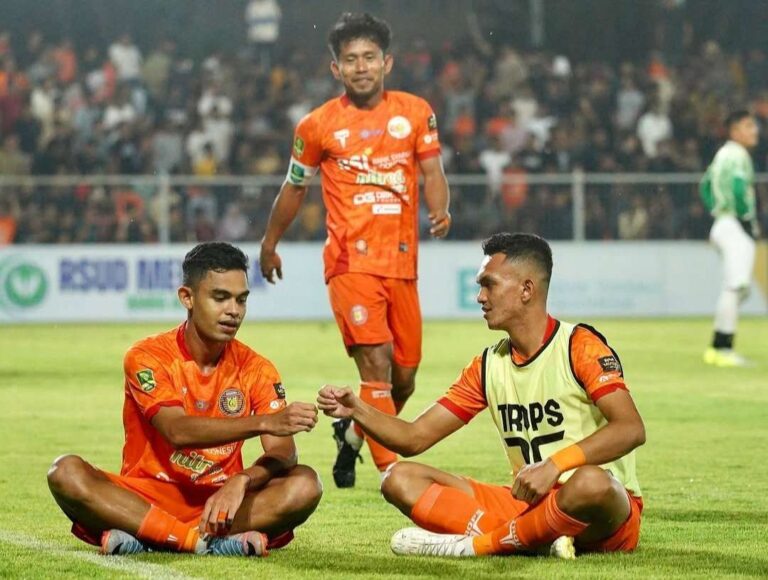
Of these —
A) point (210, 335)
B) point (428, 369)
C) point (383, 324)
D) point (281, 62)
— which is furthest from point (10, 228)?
point (210, 335)

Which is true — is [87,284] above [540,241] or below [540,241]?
below

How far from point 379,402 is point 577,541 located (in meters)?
2.60

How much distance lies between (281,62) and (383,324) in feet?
63.1

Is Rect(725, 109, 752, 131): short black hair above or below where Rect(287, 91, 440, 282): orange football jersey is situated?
above

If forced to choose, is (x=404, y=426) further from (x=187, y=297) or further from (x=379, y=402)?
(x=379, y=402)

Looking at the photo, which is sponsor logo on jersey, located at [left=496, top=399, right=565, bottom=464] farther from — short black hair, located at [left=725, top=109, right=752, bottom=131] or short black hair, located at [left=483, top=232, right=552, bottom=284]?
short black hair, located at [left=725, top=109, right=752, bottom=131]

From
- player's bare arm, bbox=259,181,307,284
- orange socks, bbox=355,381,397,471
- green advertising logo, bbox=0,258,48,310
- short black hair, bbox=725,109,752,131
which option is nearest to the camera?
orange socks, bbox=355,381,397,471

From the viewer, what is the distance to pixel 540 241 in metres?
6.39

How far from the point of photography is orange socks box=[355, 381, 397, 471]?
851 centimetres

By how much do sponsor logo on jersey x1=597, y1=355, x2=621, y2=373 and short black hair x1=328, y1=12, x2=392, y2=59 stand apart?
11.2 feet

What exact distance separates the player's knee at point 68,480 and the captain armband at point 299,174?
3323 mm

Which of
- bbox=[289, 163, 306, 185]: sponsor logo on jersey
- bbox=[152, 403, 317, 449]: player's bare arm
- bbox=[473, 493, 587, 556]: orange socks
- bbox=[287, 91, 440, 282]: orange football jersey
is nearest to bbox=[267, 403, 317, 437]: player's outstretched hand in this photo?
bbox=[152, 403, 317, 449]: player's bare arm

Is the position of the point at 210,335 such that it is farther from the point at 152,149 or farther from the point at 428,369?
the point at 152,149

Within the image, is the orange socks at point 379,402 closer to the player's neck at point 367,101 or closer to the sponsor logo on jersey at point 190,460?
the player's neck at point 367,101
